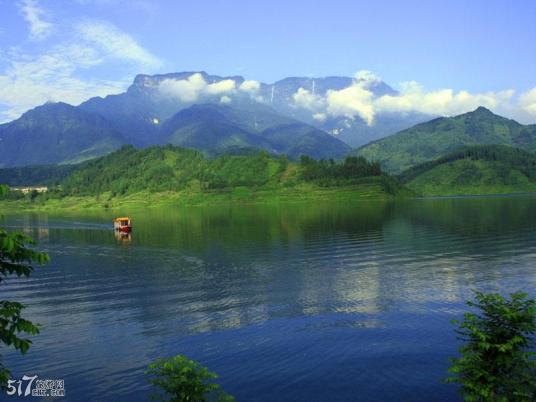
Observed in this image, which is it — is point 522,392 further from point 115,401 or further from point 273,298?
point 273,298

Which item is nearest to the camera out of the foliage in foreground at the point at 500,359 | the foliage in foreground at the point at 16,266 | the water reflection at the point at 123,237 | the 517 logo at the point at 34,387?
the foliage in foreground at the point at 16,266

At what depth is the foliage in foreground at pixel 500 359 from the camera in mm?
25594

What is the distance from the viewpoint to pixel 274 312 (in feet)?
183

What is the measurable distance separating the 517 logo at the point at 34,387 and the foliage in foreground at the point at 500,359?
1141 inches

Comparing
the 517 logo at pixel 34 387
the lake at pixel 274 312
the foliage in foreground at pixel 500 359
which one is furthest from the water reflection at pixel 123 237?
the foliage in foreground at pixel 500 359

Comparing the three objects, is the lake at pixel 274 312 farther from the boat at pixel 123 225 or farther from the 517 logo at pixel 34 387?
the boat at pixel 123 225

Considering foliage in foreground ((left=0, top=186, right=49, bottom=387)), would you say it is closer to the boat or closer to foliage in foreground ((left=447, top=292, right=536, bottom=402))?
foliage in foreground ((left=447, top=292, right=536, bottom=402))

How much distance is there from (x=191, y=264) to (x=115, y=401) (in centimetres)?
5911

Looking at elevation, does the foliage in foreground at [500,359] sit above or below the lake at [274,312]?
above

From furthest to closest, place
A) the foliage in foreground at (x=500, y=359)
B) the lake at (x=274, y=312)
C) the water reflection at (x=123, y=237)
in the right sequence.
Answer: the water reflection at (x=123, y=237) → the lake at (x=274, y=312) → the foliage in foreground at (x=500, y=359)

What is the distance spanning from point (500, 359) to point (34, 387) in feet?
111

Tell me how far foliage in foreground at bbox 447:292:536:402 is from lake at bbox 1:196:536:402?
348 inches

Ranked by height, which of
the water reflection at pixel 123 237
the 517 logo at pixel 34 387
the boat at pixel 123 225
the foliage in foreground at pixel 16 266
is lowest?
the 517 logo at pixel 34 387

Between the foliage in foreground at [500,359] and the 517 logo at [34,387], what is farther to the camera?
the 517 logo at [34,387]
